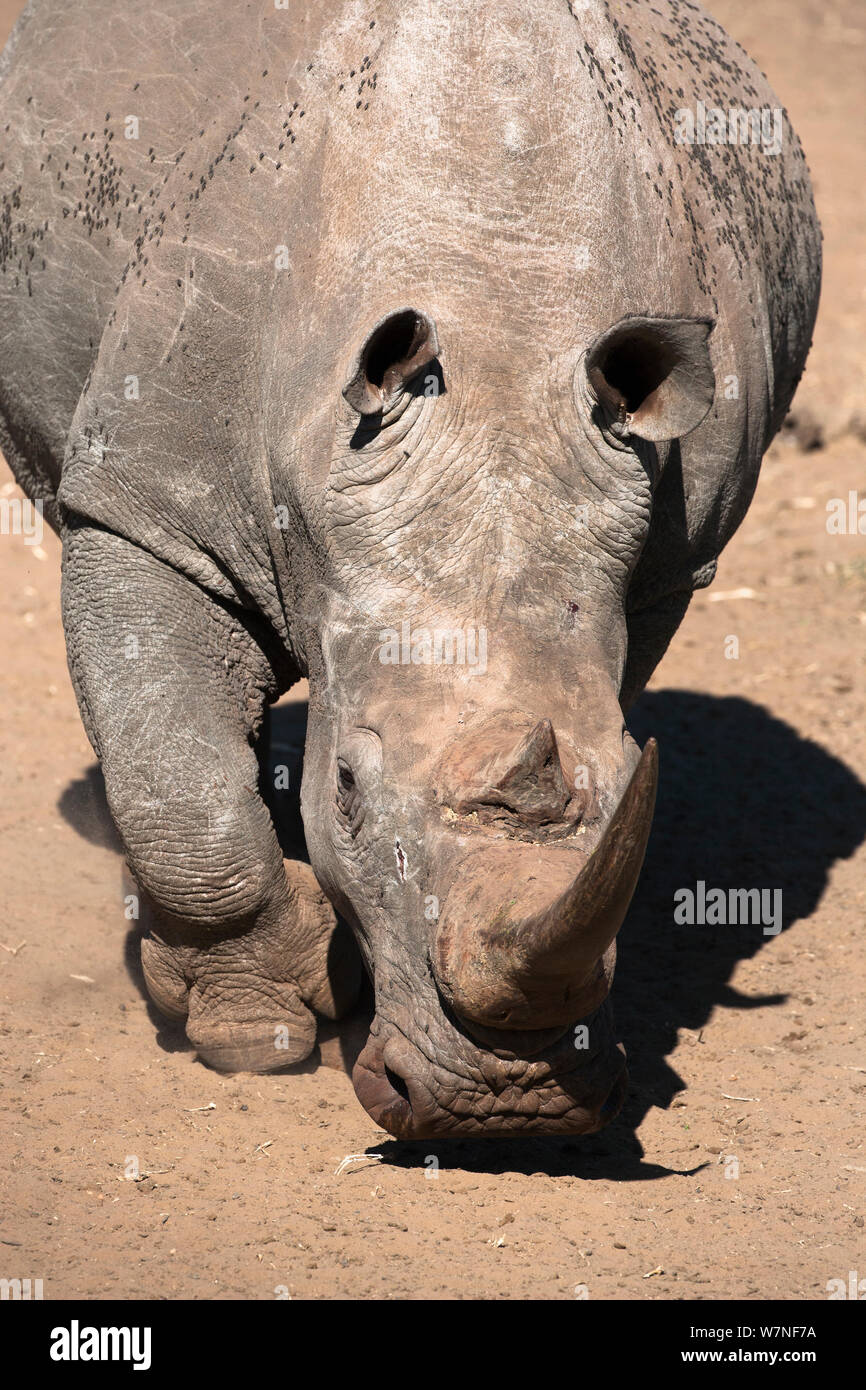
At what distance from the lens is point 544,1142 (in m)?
5.37

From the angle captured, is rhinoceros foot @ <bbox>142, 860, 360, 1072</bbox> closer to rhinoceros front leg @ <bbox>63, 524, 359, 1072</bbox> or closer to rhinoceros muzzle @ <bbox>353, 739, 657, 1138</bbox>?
rhinoceros front leg @ <bbox>63, 524, 359, 1072</bbox>

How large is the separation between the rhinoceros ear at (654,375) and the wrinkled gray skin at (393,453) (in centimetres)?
1

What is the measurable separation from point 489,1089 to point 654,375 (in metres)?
1.92

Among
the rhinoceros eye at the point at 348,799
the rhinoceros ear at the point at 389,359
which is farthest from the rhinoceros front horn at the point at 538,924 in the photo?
the rhinoceros ear at the point at 389,359

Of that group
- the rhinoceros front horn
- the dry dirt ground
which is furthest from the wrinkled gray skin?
the dry dirt ground

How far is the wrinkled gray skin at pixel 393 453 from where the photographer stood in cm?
422

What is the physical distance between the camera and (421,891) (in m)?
4.24

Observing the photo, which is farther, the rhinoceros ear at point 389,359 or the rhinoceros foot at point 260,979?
the rhinoceros foot at point 260,979

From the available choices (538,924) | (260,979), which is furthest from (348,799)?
(260,979)

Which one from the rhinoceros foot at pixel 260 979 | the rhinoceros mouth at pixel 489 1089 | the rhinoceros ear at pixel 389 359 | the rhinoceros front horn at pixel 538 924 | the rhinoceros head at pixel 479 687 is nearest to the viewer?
the rhinoceros front horn at pixel 538 924

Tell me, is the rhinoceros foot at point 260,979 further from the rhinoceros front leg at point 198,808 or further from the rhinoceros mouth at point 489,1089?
the rhinoceros mouth at point 489,1089

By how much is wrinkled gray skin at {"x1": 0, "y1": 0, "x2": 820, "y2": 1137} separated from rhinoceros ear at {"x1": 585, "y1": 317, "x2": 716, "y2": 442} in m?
0.01

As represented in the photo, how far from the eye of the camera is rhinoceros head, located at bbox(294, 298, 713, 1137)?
13.2ft

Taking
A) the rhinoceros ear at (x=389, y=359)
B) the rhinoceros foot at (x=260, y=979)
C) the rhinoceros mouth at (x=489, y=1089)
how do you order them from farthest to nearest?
the rhinoceros foot at (x=260, y=979) → the rhinoceros ear at (x=389, y=359) → the rhinoceros mouth at (x=489, y=1089)
